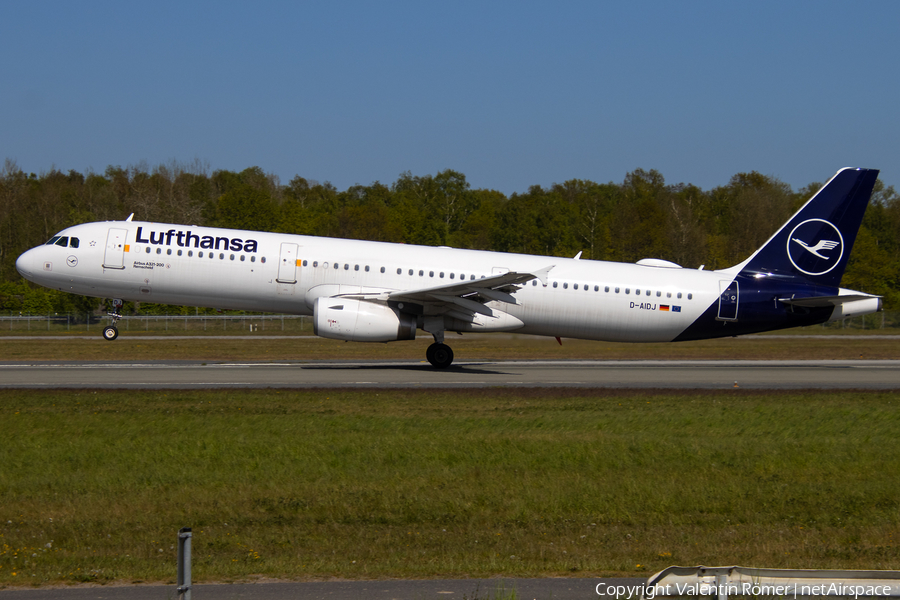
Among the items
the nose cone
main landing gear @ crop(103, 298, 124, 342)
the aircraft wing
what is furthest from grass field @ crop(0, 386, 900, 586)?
the nose cone

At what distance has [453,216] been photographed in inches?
4624

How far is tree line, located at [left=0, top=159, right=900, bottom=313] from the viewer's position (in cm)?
7206

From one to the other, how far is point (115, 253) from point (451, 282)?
11.0 m

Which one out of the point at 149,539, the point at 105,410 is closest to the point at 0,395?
the point at 105,410

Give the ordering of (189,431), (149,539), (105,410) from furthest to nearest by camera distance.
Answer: (105,410) → (189,431) → (149,539)

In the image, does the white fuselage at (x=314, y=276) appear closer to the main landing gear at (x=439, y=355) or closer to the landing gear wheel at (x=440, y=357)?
the main landing gear at (x=439, y=355)

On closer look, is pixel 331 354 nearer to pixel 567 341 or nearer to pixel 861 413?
pixel 567 341

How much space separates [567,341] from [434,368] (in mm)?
8581

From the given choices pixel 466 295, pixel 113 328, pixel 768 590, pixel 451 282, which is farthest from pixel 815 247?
pixel 768 590

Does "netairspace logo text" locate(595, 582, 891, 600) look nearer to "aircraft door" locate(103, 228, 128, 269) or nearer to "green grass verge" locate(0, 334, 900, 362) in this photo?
"aircraft door" locate(103, 228, 128, 269)

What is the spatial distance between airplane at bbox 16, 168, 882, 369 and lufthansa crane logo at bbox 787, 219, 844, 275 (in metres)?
0.04

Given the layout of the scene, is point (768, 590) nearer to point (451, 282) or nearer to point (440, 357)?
point (451, 282)

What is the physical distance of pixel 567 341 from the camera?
3594cm

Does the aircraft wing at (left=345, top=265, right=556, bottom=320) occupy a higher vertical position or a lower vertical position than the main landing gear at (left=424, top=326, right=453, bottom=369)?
higher
